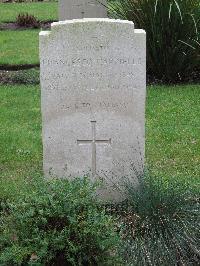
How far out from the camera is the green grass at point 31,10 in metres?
18.2

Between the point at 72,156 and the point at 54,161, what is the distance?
0.55 ft

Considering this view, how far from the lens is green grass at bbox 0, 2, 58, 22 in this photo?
18.2 m

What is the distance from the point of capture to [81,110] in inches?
233

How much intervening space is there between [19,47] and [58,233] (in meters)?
9.74

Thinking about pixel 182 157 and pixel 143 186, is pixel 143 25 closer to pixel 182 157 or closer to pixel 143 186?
pixel 182 157

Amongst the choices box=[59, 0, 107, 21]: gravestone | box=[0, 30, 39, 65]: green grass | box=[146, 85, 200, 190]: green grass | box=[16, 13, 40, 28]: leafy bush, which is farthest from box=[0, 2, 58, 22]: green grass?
box=[146, 85, 200, 190]: green grass

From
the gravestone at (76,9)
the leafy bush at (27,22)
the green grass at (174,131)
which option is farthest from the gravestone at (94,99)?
the leafy bush at (27,22)

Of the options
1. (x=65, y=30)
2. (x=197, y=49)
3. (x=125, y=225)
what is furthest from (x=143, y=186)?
(x=197, y=49)

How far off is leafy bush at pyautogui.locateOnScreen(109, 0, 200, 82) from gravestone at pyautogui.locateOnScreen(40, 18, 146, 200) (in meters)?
4.32

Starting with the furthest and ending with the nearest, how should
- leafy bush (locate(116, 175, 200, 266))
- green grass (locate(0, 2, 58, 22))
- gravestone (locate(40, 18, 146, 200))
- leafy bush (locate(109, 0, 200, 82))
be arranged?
1. green grass (locate(0, 2, 58, 22))
2. leafy bush (locate(109, 0, 200, 82))
3. gravestone (locate(40, 18, 146, 200))
4. leafy bush (locate(116, 175, 200, 266))

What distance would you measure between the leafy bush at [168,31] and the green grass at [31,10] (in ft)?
23.9

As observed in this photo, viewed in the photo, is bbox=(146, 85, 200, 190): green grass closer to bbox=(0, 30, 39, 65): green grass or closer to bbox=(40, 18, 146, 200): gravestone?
bbox=(40, 18, 146, 200): gravestone

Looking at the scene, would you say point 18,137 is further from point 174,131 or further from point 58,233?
point 58,233

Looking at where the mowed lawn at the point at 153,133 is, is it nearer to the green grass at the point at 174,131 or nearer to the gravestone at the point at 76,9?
the green grass at the point at 174,131
